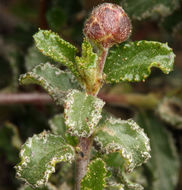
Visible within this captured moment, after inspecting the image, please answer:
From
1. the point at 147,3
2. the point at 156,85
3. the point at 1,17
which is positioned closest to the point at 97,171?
the point at 147,3

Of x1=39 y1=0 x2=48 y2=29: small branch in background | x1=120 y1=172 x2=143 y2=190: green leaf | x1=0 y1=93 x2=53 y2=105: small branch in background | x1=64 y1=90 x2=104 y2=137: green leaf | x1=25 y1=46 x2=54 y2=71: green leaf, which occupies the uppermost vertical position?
x1=39 y1=0 x2=48 y2=29: small branch in background

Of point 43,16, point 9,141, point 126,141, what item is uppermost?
point 43,16

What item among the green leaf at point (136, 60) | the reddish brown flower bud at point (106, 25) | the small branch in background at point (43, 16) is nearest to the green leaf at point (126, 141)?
the green leaf at point (136, 60)

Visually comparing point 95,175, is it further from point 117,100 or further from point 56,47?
point 117,100

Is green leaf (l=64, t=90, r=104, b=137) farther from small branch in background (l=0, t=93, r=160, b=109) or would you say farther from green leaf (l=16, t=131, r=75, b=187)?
small branch in background (l=0, t=93, r=160, b=109)

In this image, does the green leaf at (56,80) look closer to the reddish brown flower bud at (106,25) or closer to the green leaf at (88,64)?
the green leaf at (88,64)

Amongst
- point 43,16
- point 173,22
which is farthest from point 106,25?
point 43,16

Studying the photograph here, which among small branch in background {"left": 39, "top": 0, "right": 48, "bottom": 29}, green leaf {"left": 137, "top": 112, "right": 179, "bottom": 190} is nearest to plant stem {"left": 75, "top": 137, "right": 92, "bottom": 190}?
green leaf {"left": 137, "top": 112, "right": 179, "bottom": 190}
